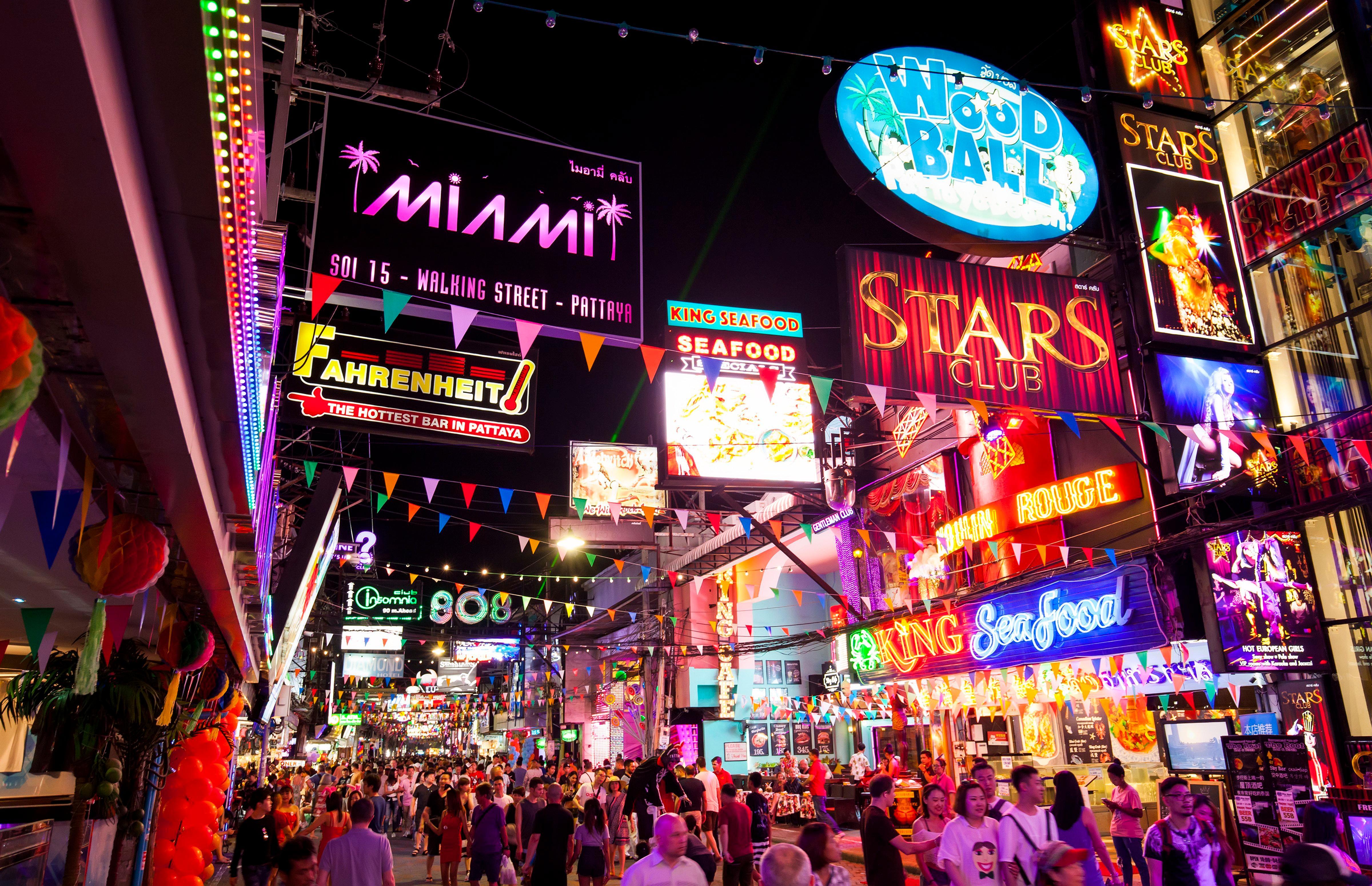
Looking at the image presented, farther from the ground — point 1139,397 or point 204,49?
point 1139,397

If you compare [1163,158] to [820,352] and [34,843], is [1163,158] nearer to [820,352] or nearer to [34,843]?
[820,352]

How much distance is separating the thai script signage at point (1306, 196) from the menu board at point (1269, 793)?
28.0ft

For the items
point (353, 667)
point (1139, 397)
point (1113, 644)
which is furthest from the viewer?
point (353, 667)

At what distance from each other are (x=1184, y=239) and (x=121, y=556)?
15432mm

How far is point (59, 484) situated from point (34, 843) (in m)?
5.62

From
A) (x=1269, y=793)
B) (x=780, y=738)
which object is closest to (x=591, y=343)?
(x=1269, y=793)

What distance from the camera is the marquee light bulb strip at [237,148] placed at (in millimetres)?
2623

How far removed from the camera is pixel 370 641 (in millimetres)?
38875

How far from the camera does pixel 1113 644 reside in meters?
15.3

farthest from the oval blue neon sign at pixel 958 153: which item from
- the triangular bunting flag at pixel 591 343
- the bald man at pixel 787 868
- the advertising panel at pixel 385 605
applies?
the advertising panel at pixel 385 605

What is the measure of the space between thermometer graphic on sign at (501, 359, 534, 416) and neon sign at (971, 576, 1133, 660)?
10.8m

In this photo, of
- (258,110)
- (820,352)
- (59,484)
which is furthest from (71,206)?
(820,352)

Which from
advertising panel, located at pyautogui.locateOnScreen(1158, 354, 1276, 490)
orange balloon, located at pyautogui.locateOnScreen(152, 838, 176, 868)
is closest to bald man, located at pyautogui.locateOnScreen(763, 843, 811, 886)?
orange balloon, located at pyautogui.locateOnScreen(152, 838, 176, 868)

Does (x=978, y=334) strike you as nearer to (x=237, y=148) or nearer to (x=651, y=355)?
(x=651, y=355)
